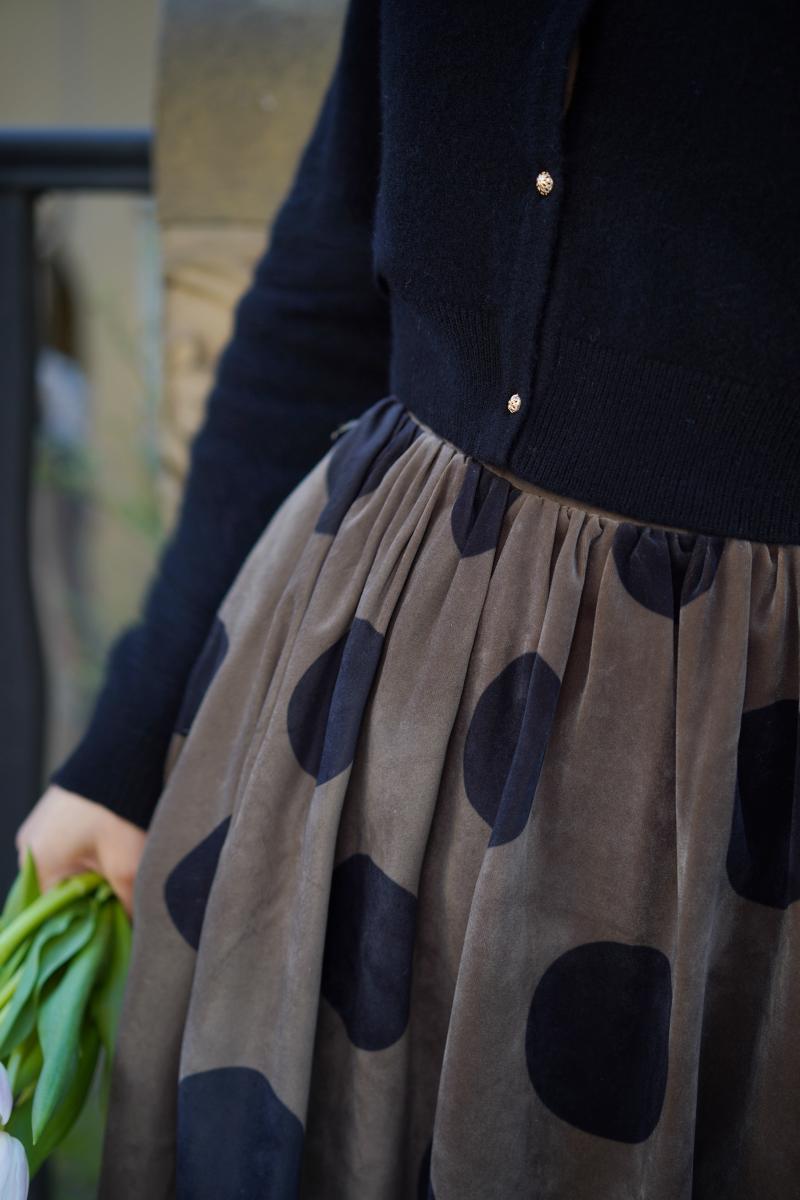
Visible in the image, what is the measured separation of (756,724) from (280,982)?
1.13 feet

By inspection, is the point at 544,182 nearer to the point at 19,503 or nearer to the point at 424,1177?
the point at 424,1177

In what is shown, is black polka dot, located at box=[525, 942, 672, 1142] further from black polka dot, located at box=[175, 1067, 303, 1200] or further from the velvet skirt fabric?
black polka dot, located at box=[175, 1067, 303, 1200]

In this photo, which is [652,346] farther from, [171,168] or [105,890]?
[171,168]

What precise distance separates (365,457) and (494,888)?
0.32 m

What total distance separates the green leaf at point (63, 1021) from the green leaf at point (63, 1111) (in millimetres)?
15

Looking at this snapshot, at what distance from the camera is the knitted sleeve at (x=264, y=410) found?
0.79 meters

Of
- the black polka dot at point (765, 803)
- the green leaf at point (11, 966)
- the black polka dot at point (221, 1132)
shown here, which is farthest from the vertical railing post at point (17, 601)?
the black polka dot at point (765, 803)

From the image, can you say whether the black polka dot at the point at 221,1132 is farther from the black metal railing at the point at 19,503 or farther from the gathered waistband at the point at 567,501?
the black metal railing at the point at 19,503

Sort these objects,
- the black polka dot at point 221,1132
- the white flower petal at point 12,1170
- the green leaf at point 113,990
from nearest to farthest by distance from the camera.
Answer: the white flower petal at point 12,1170
the black polka dot at point 221,1132
the green leaf at point 113,990

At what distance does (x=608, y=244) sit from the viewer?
1.93 ft

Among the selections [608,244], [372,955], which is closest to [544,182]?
[608,244]

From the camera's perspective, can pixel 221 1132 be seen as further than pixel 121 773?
No

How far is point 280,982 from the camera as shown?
0.66 meters

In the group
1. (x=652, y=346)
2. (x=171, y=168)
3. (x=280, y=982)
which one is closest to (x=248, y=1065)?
(x=280, y=982)
